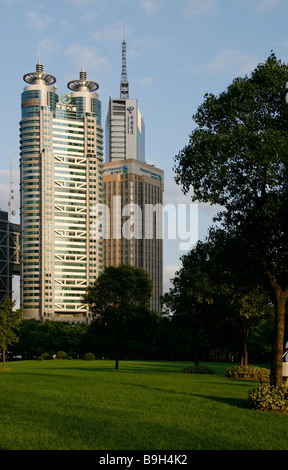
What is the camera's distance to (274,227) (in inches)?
1061

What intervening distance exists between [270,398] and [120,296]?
38.5 meters

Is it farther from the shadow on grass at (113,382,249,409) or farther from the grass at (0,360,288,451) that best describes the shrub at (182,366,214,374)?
the grass at (0,360,288,451)

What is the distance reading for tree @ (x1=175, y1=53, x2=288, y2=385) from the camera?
83.4 ft

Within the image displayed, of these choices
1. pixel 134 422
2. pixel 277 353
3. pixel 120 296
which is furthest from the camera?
pixel 120 296

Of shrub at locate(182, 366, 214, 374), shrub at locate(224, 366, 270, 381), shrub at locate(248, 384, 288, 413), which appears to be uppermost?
shrub at locate(248, 384, 288, 413)

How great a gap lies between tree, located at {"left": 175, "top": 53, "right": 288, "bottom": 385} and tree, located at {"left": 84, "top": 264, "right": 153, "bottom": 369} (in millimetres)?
33209

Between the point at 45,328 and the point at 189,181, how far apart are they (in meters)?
126

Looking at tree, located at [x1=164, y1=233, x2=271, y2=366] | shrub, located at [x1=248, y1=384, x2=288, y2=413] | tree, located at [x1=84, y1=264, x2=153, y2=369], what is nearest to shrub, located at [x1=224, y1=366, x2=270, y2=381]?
tree, located at [x1=164, y1=233, x2=271, y2=366]

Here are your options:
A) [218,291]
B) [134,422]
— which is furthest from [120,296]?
[134,422]

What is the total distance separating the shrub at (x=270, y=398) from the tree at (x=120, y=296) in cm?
3621

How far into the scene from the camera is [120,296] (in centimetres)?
6188

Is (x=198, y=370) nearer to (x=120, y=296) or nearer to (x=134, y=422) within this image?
(x=120, y=296)
